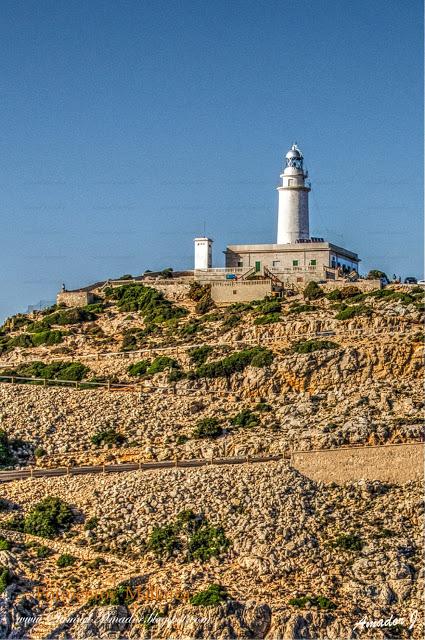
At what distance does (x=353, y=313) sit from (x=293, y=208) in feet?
45.5

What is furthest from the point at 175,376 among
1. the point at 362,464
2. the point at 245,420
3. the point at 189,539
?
the point at 189,539

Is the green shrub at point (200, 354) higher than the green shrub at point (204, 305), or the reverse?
the green shrub at point (204, 305)

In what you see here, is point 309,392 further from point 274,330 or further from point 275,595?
point 275,595

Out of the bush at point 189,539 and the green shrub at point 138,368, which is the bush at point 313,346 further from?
the bush at point 189,539

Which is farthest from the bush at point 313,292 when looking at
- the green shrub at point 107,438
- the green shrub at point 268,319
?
the green shrub at point 107,438

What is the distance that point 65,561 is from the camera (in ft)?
139

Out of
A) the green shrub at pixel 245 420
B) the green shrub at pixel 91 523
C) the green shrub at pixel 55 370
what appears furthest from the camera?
the green shrub at pixel 55 370

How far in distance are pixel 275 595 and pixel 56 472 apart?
409 inches

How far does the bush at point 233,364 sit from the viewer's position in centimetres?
5475

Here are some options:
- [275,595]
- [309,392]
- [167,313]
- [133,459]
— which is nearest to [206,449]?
[133,459]

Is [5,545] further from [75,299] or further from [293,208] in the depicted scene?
[293,208]

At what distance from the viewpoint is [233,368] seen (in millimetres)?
54844

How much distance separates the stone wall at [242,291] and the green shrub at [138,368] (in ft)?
29.5

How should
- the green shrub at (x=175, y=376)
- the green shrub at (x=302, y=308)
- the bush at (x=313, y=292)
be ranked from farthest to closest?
the bush at (x=313, y=292) < the green shrub at (x=302, y=308) < the green shrub at (x=175, y=376)
